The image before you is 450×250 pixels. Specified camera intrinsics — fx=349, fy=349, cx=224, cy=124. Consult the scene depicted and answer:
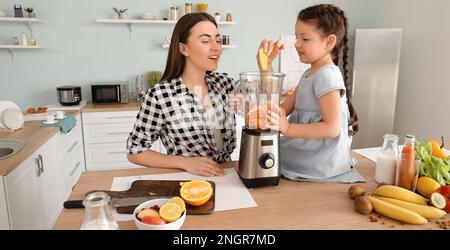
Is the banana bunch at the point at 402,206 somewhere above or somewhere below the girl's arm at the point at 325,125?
below

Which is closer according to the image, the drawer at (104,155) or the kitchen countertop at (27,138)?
the kitchen countertop at (27,138)

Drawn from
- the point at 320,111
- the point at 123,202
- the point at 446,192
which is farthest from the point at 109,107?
the point at 446,192

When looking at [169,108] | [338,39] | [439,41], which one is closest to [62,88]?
[169,108]

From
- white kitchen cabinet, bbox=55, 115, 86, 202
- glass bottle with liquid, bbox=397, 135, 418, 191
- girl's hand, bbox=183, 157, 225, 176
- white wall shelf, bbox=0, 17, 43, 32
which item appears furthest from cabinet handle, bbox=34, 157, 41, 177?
glass bottle with liquid, bbox=397, 135, 418, 191

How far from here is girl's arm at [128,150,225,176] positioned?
1.28 meters

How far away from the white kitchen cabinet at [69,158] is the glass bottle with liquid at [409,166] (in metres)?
2.13

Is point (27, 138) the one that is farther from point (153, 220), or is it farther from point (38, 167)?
point (153, 220)

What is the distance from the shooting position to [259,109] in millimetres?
1103

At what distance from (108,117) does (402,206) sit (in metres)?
2.57

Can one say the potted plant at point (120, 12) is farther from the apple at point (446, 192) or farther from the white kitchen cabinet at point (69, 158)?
the apple at point (446, 192)

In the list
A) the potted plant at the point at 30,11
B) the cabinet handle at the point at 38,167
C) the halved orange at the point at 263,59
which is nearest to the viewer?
the halved orange at the point at 263,59

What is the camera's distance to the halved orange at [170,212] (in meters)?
0.86

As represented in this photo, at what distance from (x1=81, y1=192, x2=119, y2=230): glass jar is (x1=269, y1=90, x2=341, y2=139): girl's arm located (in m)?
0.57

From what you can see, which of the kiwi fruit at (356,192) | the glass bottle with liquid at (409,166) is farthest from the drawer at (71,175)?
the glass bottle with liquid at (409,166)
